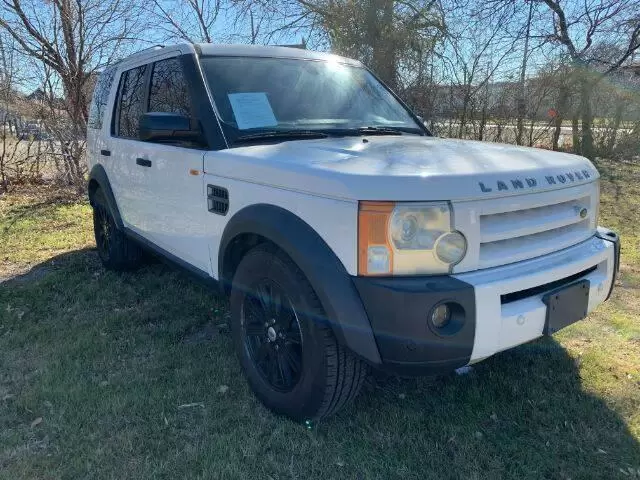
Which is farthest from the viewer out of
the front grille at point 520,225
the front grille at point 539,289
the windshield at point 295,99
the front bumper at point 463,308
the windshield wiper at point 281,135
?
the windshield at point 295,99

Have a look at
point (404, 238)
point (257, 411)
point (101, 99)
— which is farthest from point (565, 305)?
point (101, 99)

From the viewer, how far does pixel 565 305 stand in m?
2.42

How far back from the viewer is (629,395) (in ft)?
9.62

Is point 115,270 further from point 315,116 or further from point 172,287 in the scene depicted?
point 315,116

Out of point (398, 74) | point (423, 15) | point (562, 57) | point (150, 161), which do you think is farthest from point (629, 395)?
point (562, 57)

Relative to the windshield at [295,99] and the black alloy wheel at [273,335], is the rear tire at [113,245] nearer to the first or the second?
the windshield at [295,99]

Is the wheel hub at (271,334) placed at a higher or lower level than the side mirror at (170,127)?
lower

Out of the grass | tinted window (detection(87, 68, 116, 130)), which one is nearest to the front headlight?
the grass

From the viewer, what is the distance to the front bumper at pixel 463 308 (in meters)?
2.10

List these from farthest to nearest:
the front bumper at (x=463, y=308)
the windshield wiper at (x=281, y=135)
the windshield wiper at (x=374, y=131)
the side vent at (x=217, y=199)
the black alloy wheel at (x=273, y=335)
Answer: the windshield wiper at (x=374, y=131), the windshield wiper at (x=281, y=135), the side vent at (x=217, y=199), the black alloy wheel at (x=273, y=335), the front bumper at (x=463, y=308)

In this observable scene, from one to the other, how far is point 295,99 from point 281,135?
1.30 ft

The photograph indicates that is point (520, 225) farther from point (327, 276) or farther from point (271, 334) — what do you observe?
point (271, 334)

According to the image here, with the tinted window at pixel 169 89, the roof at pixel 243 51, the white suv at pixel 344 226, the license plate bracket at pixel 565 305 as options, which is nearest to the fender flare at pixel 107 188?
the white suv at pixel 344 226

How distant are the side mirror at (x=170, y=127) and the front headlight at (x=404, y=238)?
141 cm
